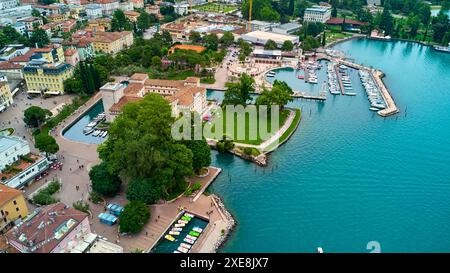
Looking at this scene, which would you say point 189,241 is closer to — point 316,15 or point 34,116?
point 34,116

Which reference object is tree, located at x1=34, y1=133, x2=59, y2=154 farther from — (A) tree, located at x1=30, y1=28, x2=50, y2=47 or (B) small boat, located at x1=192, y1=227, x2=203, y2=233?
(A) tree, located at x1=30, y1=28, x2=50, y2=47

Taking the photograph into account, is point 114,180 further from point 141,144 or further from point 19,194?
point 19,194

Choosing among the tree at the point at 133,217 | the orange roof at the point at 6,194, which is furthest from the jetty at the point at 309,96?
the orange roof at the point at 6,194

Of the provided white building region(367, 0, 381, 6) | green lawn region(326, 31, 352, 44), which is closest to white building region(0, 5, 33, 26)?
green lawn region(326, 31, 352, 44)

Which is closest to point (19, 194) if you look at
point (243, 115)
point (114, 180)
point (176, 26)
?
point (114, 180)

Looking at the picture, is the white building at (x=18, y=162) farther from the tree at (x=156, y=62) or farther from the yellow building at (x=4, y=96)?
the tree at (x=156, y=62)

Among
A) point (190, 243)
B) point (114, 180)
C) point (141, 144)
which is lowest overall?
point (190, 243)

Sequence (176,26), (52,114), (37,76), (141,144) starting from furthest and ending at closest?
(176,26) < (37,76) < (52,114) < (141,144)

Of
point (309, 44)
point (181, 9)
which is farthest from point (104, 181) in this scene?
point (181, 9)
